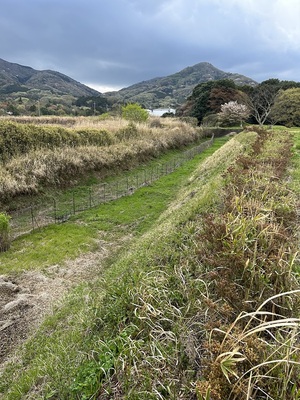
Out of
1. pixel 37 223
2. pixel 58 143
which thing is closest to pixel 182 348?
pixel 37 223

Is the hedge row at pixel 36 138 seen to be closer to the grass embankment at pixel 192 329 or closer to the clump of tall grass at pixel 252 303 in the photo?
the grass embankment at pixel 192 329

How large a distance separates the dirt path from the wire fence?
2212mm

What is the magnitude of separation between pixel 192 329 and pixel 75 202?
8584 mm

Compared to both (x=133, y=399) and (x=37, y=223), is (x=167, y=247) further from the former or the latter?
(x=37, y=223)

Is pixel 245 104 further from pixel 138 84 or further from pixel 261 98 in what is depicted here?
pixel 138 84

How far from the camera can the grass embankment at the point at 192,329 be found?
1748mm

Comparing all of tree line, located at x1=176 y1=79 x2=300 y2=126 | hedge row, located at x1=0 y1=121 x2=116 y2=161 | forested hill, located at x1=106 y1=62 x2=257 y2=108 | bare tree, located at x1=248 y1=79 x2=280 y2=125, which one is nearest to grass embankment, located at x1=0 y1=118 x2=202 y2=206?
hedge row, located at x1=0 y1=121 x2=116 y2=161

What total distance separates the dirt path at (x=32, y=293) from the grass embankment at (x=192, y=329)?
0.43m

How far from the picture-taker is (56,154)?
11578mm

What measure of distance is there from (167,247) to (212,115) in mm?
40486

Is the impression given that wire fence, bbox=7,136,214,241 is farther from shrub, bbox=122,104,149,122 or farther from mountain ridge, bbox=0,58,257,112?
mountain ridge, bbox=0,58,257,112

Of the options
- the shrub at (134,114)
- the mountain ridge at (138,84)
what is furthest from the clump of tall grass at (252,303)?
the mountain ridge at (138,84)

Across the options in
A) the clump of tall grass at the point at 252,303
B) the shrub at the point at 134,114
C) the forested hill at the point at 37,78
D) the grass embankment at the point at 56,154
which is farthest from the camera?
the forested hill at the point at 37,78

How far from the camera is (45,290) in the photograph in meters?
5.14
